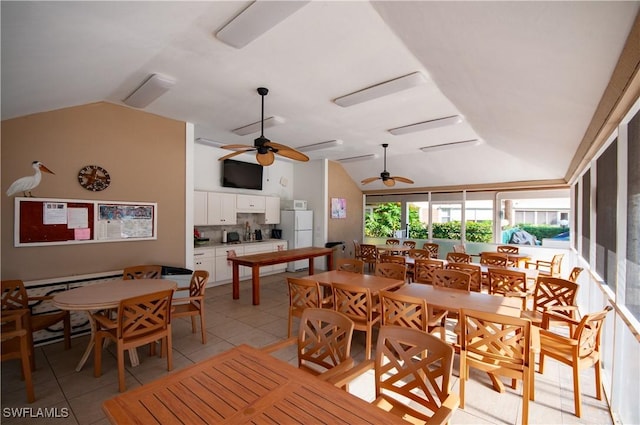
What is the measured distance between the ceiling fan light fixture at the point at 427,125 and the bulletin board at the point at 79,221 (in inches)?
168

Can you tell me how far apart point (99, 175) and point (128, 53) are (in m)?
2.09

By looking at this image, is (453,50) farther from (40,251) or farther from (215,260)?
(215,260)

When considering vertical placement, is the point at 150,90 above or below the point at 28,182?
above

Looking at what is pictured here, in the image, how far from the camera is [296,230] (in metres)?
7.38

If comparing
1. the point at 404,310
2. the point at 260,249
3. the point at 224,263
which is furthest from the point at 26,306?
the point at 260,249

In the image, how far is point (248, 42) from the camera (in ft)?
8.00

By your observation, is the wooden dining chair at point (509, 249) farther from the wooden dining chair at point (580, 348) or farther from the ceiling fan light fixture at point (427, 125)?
the wooden dining chair at point (580, 348)

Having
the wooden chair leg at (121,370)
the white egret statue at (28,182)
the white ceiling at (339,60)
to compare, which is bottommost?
the wooden chair leg at (121,370)

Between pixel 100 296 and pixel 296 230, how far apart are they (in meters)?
4.88

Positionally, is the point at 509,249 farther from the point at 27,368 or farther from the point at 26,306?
the point at 26,306

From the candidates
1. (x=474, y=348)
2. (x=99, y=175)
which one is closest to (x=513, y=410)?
(x=474, y=348)

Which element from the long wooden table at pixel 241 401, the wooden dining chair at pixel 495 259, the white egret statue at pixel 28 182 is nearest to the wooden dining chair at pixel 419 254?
the wooden dining chair at pixel 495 259

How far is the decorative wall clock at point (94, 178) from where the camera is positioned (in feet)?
12.4

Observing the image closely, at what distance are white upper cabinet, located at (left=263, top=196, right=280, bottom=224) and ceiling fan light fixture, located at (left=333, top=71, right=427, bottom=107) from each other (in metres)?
4.02
